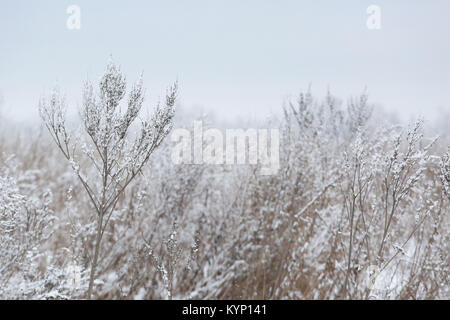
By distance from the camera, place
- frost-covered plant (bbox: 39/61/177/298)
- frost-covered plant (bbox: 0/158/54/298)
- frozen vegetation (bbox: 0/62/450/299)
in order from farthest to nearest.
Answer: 1. frozen vegetation (bbox: 0/62/450/299)
2. frost-covered plant (bbox: 0/158/54/298)
3. frost-covered plant (bbox: 39/61/177/298)

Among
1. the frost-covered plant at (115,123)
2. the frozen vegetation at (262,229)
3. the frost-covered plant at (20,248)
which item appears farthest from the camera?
the frozen vegetation at (262,229)

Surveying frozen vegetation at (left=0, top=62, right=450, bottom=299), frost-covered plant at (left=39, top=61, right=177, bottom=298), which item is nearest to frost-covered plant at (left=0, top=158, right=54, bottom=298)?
frozen vegetation at (left=0, top=62, right=450, bottom=299)

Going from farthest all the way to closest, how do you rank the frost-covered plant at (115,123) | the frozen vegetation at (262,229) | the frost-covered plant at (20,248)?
the frozen vegetation at (262,229), the frost-covered plant at (20,248), the frost-covered plant at (115,123)

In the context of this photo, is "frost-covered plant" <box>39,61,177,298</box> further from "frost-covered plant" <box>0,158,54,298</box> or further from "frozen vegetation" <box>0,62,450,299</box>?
"frost-covered plant" <box>0,158,54,298</box>

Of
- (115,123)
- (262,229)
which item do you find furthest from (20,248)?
(262,229)

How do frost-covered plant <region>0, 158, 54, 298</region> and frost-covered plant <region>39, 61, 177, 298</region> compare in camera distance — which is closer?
Result: frost-covered plant <region>39, 61, 177, 298</region>

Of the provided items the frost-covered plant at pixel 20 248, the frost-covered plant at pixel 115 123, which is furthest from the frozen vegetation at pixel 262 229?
the frost-covered plant at pixel 115 123

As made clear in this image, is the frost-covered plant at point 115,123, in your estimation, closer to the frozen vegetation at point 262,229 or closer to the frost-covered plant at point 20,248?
the frozen vegetation at point 262,229

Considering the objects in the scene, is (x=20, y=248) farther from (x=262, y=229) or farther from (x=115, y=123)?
(x=262, y=229)

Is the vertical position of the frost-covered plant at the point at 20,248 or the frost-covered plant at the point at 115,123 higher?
the frost-covered plant at the point at 115,123

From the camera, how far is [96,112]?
267 cm
